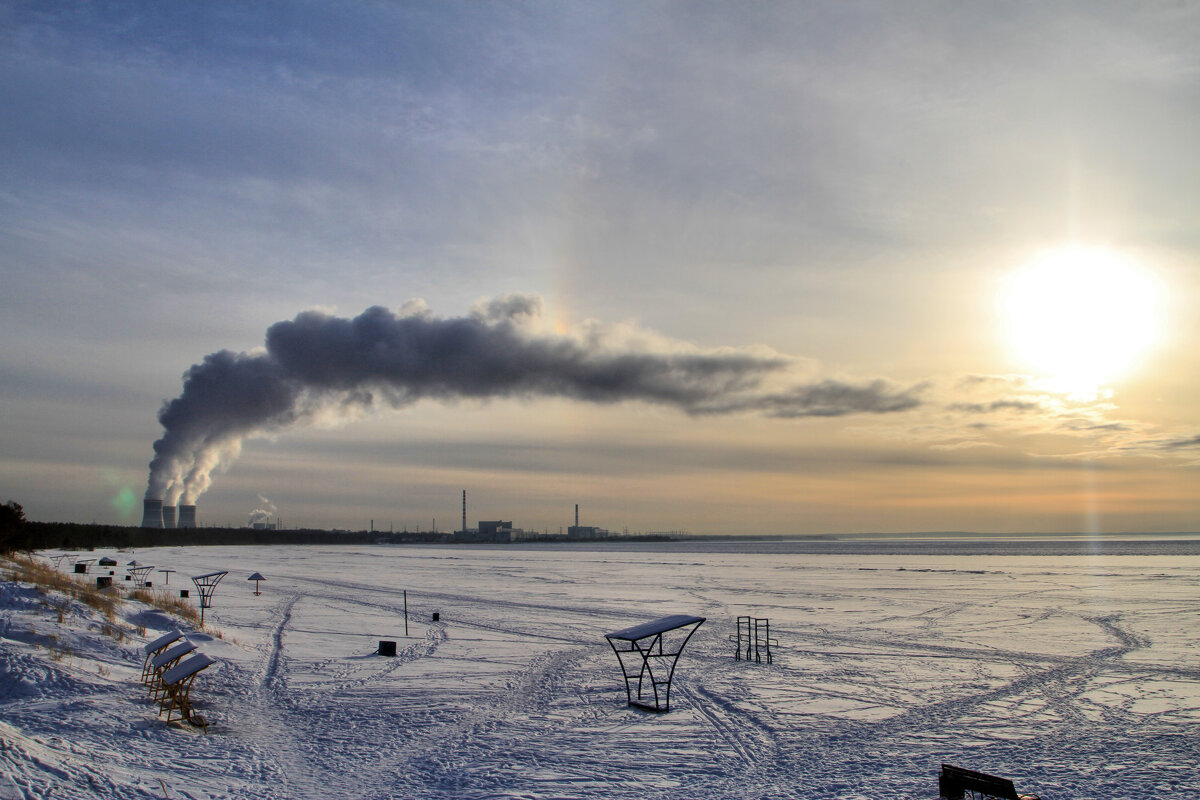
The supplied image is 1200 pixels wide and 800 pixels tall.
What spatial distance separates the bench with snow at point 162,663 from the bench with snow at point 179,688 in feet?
1.04

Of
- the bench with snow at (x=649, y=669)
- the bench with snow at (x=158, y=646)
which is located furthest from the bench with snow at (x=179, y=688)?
the bench with snow at (x=649, y=669)

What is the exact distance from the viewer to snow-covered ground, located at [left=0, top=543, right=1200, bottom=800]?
1221 centimetres

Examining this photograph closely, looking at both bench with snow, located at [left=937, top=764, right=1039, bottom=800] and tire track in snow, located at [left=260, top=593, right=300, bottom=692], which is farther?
tire track in snow, located at [left=260, top=593, right=300, bottom=692]

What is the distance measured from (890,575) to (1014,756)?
189ft

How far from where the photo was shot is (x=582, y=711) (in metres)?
17.1

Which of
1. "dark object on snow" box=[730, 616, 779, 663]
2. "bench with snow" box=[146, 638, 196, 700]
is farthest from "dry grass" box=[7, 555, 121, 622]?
"dark object on snow" box=[730, 616, 779, 663]

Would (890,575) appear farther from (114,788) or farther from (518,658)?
(114,788)

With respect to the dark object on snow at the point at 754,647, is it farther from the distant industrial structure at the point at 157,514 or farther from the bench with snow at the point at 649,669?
the distant industrial structure at the point at 157,514

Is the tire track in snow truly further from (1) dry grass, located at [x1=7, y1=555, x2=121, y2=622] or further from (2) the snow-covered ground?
(1) dry grass, located at [x1=7, y1=555, x2=121, y2=622]

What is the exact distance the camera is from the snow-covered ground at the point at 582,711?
12211mm

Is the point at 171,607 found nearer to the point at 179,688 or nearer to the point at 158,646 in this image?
the point at 158,646

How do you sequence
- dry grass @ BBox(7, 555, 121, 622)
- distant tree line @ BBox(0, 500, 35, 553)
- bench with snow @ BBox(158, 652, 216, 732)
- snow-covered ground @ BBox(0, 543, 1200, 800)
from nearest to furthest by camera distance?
1. snow-covered ground @ BBox(0, 543, 1200, 800)
2. bench with snow @ BBox(158, 652, 216, 732)
3. dry grass @ BBox(7, 555, 121, 622)
4. distant tree line @ BBox(0, 500, 35, 553)

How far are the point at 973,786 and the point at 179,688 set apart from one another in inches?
566

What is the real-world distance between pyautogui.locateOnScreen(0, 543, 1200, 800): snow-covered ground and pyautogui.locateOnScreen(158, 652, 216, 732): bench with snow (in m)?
0.44
